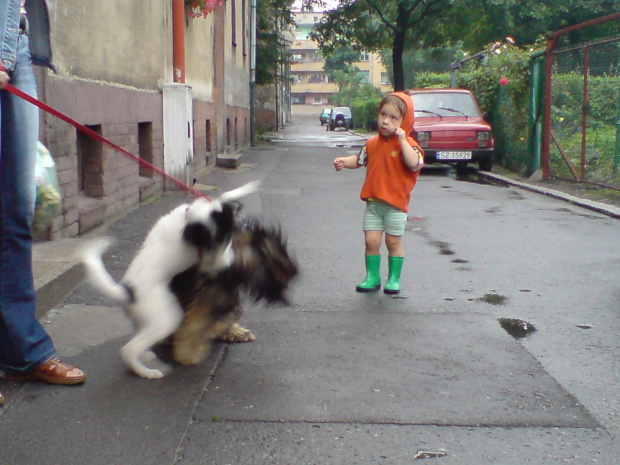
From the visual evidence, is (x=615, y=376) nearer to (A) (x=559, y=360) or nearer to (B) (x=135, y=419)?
(A) (x=559, y=360)

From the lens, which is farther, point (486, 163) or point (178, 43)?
point (486, 163)

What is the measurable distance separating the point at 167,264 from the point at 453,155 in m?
12.9

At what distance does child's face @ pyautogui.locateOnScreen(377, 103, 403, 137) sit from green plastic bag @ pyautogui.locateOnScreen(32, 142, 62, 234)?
2.35m

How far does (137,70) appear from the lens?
9625 millimetres

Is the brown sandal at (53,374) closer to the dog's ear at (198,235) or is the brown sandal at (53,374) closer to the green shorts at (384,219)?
the dog's ear at (198,235)

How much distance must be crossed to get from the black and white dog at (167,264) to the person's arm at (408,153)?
1.84 m

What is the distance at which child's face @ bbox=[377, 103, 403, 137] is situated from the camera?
5195 millimetres

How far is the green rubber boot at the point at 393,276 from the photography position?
550cm

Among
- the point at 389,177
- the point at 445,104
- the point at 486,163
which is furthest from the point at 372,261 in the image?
the point at 445,104

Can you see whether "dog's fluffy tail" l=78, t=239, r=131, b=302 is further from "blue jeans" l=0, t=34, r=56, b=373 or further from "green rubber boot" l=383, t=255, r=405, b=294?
"green rubber boot" l=383, t=255, r=405, b=294

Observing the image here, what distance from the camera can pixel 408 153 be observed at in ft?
17.0

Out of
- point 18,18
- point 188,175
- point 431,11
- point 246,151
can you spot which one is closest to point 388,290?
point 18,18

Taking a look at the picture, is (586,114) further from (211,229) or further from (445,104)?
(211,229)

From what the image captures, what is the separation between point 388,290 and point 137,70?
5.39 m
